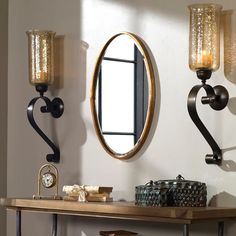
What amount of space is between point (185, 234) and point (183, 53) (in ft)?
2.31

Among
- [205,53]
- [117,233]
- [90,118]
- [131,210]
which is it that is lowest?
[117,233]

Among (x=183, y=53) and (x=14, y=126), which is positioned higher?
(x=183, y=53)

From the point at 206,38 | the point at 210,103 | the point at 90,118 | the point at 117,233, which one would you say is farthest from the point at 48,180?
the point at 206,38

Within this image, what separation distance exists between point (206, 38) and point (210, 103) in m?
0.22

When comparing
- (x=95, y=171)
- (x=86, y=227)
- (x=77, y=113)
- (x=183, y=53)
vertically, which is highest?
(x=183, y=53)

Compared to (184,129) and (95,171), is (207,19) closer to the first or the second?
(184,129)

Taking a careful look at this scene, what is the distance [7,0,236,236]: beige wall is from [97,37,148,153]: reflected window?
2.6 inches

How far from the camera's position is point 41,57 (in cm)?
306

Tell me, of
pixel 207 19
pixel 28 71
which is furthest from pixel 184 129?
pixel 28 71

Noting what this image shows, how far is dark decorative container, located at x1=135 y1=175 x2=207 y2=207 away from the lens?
2.39 meters

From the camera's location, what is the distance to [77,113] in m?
3.08

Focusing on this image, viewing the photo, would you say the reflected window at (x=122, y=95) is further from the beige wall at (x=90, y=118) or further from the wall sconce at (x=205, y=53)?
the wall sconce at (x=205, y=53)
